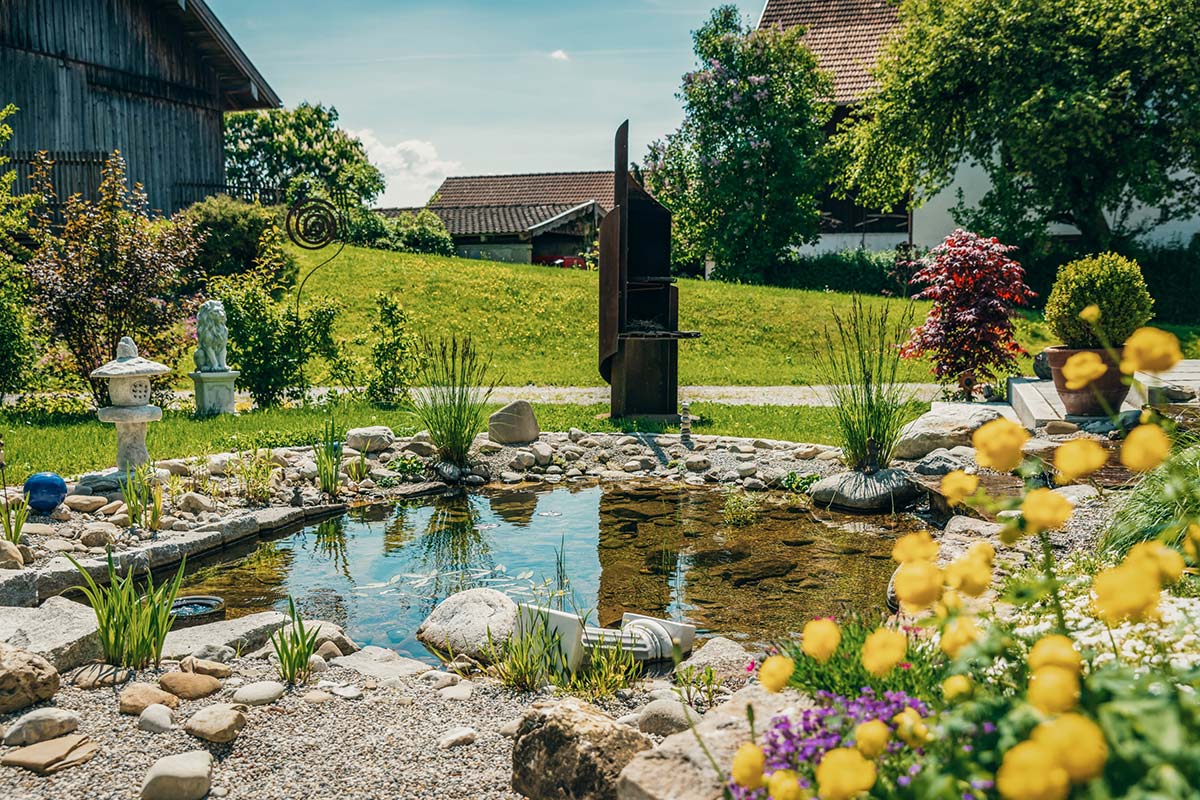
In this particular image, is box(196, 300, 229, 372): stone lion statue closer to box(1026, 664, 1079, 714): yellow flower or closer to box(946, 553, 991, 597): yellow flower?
box(946, 553, 991, 597): yellow flower

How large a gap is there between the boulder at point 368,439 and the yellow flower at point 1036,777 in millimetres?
7259

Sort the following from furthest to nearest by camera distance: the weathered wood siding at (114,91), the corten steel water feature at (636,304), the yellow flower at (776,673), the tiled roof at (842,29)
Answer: the tiled roof at (842,29)
the weathered wood siding at (114,91)
the corten steel water feature at (636,304)
the yellow flower at (776,673)

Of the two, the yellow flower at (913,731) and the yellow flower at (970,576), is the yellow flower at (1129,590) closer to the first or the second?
the yellow flower at (970,576)

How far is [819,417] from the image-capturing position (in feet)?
32.6

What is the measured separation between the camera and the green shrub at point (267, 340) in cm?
1053

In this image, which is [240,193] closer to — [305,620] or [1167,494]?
[305,620]

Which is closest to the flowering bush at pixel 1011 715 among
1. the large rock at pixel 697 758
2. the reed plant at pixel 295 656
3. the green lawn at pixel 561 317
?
the large rock at pixel 697 758

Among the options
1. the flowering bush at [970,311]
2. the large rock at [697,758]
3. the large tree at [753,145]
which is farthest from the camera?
the large tree at [753,145]

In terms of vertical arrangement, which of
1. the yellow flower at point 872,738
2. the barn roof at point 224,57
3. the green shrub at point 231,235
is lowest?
the yellow flower at point 872,738

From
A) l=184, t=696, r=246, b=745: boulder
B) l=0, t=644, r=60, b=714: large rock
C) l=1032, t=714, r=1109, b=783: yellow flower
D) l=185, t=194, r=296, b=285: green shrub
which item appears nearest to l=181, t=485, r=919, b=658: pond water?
l=184, t=696, r=246, b=745: boulder

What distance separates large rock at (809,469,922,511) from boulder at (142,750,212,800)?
4.98m

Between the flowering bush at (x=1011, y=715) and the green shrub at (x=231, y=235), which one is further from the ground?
the green shrub at (x=231, y=235)

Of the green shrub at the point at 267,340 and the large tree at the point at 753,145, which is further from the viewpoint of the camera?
the large tree at the point at 753,145

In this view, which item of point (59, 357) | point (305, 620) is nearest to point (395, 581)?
point (305, 620)
